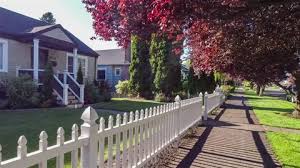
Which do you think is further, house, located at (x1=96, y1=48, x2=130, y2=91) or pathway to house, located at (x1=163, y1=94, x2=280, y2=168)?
house, located at (x1=96, y1=48, x2=130, y2=91)

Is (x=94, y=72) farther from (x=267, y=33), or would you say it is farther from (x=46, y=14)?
(x=46, y=14)

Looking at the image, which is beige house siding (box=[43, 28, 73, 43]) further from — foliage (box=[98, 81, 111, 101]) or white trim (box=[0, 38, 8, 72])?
foliage (box=[98, 81, 111, 101])

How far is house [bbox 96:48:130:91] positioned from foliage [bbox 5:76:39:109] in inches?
1052

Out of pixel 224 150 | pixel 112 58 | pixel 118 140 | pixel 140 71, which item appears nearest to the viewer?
pixel 118 140

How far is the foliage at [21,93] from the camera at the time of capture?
1756 cm

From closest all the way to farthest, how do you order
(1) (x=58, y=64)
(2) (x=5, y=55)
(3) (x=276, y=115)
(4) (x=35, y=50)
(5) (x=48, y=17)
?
1. (2) (x=5, y=55)
2. (4) (x=35, y=50)
3. (3) (x=276, y=115)
4. (1) (x=58, y=64)
5. (5) (x=48, y=17)

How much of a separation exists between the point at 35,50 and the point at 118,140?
16233mm

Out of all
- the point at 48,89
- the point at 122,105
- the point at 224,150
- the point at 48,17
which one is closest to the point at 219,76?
the point at 122,105

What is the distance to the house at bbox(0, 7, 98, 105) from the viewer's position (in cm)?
2031

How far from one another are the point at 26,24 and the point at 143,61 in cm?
1164

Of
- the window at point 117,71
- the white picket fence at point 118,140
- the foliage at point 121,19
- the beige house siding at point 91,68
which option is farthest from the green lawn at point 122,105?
the window at point 117,71

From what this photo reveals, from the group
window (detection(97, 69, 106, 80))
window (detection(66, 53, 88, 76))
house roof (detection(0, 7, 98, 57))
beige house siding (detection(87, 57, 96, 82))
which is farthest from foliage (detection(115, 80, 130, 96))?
window (detection(97, 69, 106, 80))

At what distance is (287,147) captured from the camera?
31.6 feet

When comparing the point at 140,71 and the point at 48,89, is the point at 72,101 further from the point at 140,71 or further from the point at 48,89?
the point at 140,71
